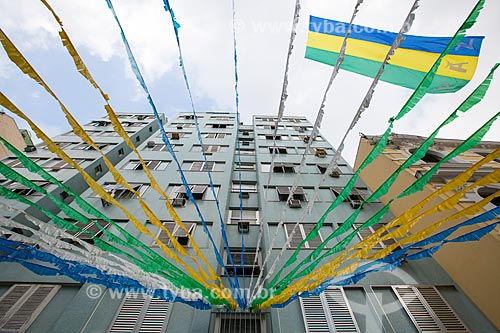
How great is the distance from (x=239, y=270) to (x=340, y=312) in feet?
11.1

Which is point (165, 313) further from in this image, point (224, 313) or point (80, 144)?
point (80, 144)

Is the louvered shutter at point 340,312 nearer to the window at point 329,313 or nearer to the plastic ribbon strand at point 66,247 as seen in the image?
the window at point 329,313

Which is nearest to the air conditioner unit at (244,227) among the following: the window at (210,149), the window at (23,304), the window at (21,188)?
the window at (23,304)

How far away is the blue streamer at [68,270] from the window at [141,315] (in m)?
2.26

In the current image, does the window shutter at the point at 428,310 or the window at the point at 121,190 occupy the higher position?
the window at the point at 121,190

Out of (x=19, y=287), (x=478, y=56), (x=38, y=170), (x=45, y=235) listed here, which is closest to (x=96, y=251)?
(x=45, y=235)

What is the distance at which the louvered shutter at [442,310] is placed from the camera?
20.4ft

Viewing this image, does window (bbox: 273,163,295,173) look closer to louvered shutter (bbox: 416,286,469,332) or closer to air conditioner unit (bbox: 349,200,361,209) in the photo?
air conditioner unit (bbox: 349,200,361,209)

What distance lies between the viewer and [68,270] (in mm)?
3893

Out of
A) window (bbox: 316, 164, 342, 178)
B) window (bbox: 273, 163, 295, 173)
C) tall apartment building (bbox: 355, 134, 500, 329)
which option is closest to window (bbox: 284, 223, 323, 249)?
tall apartment building (bbox: 355, 134, 500, 329)

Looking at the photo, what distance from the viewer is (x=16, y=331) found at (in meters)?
5.70

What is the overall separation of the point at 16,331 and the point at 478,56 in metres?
12.7

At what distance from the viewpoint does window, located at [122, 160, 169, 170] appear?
1345 cm

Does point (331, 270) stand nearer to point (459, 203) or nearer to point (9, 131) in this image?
point (459, 203)
